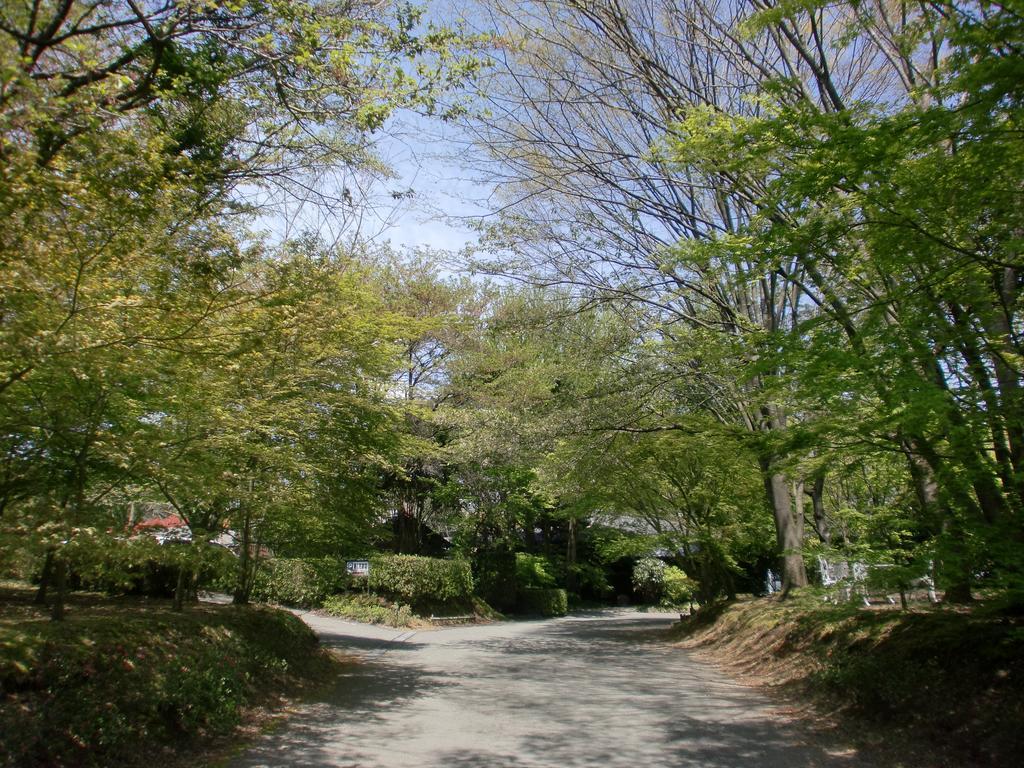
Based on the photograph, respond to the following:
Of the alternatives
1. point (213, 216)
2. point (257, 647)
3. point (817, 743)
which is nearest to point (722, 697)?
point (817, 743)

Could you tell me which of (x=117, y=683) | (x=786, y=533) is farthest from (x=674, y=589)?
(x=117, y=683)

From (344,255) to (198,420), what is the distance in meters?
3.30

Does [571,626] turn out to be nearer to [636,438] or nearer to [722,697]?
[636,438]

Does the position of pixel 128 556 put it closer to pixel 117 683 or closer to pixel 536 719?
pixel 117 683

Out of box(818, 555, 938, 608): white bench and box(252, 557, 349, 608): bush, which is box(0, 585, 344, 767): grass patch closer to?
box(818, 555, 938, 608): white bench

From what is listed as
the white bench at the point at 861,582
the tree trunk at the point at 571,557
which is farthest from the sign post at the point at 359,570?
the white bench at the point at 861,582

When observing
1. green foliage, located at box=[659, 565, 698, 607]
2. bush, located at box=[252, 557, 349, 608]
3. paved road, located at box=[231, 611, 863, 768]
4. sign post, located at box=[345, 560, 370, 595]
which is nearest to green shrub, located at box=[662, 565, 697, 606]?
green foliage, located at box=[659, 565, 698, 607]

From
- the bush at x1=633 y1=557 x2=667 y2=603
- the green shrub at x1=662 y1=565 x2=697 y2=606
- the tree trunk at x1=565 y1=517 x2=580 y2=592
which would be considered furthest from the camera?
the bush at x1=633 y1=557 x2=667 y2=603

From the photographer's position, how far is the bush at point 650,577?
109ft

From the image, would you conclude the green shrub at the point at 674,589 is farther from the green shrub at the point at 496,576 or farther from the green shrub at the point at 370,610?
the green shrub at the point at 370,610

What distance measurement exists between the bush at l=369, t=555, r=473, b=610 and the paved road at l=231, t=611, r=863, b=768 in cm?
743

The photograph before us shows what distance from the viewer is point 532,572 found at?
30.3 metres

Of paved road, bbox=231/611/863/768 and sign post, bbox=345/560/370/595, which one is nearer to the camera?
paved road, bbox=231/611/863/768

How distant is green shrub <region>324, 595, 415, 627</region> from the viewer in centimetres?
2039
